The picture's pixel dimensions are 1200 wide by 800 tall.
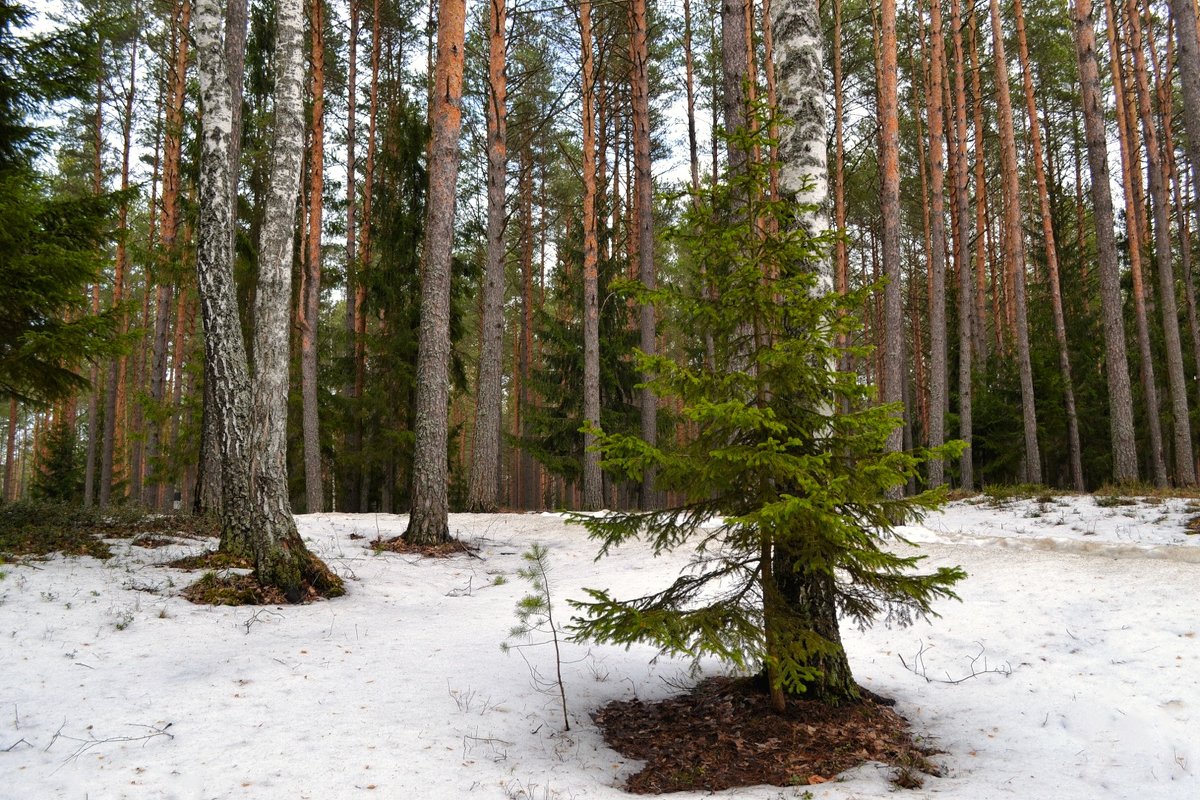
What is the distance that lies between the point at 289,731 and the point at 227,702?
56cm

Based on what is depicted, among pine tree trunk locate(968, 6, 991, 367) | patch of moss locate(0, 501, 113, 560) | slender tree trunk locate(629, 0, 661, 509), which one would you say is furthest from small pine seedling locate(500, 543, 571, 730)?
pine tree trunk locate(968, 6, 991, 367)

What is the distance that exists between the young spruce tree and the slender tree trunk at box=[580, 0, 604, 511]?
8.78m

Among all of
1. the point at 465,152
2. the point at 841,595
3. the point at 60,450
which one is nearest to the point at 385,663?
the point at 841,595

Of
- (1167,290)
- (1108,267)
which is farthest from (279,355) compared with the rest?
(1167,290)

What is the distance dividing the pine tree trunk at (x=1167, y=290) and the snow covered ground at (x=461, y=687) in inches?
280

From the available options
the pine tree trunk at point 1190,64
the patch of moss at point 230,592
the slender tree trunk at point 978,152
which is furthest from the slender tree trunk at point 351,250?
the slender tree trunk at point 978,152

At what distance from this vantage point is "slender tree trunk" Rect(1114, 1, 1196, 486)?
12531mm

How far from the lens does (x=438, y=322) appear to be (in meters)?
→ 8.73

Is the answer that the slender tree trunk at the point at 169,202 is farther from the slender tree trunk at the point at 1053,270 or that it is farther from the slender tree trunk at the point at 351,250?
the slender tree trunk at the point at 1053,270

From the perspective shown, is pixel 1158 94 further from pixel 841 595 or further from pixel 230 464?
pixel 230 464

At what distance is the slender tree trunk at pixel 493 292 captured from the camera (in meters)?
11.8

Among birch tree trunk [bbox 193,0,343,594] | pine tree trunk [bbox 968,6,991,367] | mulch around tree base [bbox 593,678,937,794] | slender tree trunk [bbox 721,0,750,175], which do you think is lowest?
mulch around tree base [bbox 593,678,937,794]

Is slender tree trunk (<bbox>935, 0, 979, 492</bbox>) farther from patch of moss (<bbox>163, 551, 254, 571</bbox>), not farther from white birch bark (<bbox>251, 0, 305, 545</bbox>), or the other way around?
patch of moss (<bbox>163, 551, 254, 571</bbox>)

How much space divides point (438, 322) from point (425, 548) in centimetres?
304
